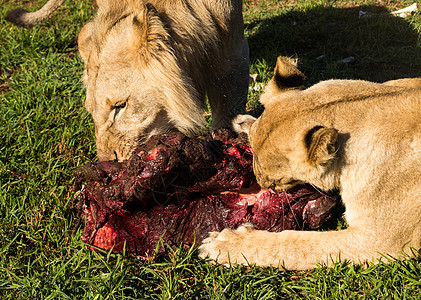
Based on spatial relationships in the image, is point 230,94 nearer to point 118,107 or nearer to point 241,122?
point 241,122

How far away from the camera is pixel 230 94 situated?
15.0 feet

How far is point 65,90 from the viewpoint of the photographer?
572cm

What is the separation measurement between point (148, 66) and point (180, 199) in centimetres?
113

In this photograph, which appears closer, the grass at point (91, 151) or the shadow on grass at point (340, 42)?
the grass at point (91, 151)

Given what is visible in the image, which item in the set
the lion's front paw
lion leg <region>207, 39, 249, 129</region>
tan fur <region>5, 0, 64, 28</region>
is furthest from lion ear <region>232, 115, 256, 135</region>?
tan fur <region>5, 0, 64, 28</region>

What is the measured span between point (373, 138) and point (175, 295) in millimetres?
1622

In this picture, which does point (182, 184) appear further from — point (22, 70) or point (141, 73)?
point (22, 70)

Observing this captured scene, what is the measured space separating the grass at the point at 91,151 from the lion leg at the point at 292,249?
0.07 m

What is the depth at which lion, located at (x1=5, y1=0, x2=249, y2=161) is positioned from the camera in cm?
363

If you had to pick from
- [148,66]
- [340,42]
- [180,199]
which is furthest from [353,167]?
[340,42]

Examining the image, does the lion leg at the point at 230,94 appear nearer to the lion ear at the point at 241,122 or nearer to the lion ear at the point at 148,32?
the lion ear at the point at 241,122

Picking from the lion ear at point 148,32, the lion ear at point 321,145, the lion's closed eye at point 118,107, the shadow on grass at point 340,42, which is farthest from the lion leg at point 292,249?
the shadow on grass at point 340,42

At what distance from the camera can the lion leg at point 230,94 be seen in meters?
4.51

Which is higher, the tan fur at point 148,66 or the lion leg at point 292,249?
the tan fur at point 148,66
